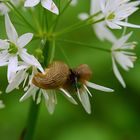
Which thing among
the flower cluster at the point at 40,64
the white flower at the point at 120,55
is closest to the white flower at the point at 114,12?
the flower cluster at the point at 40,64

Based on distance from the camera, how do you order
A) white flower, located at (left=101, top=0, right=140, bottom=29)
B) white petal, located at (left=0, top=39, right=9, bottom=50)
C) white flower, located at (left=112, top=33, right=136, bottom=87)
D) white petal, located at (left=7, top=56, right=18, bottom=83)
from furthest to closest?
1. white flower, located at (left=112, top=33, right=136, bottom=87)
2. white flower, located at (left=101, top=0, right=140, bottom=29)
3. white petal, located at (left=0, top=39, right=9, bottom=50)
4. white petal, located at (left=7, top=56, right=18, bottom=83)

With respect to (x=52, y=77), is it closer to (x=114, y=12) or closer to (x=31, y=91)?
(x=31, y=91)

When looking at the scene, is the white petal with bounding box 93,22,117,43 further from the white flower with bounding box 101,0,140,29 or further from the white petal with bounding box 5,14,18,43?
the white petal with bounding box 5,14,18,43

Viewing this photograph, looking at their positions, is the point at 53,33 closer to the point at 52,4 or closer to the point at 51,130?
the point at 52,4

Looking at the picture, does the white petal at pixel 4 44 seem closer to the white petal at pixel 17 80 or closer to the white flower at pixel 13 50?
the white flower at pixel 13 50

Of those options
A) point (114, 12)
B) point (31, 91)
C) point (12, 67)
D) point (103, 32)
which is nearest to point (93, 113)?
point (103, 32)

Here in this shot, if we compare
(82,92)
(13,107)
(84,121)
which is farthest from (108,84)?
(82,92)

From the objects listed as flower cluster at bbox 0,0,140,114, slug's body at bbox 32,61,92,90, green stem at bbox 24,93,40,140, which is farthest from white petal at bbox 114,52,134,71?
green stem at bbox 24,93,40,140
